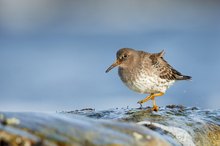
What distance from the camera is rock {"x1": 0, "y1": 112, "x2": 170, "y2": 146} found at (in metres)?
4.16

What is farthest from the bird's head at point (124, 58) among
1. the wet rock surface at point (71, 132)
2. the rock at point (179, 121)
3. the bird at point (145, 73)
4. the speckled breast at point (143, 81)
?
the wet rock surface at point (71, 132)

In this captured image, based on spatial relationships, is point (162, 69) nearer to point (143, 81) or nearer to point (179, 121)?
point (143, 81)

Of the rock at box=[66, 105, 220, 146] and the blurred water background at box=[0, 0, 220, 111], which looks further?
the blurred water background at box=[0, 0, 220, 111]

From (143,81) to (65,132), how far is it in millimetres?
4360

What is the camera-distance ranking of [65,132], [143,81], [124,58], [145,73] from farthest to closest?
1. [124,58]
2. [145,73]
3. [143,81]
4. [65,132]

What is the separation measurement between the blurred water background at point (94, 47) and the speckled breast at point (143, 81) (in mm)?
8002

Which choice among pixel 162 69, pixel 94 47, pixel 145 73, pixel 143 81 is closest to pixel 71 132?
pixel 143 81

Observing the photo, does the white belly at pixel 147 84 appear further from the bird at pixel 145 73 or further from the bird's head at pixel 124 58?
the bird's head at pixel 124 58

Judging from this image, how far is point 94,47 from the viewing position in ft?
79.6

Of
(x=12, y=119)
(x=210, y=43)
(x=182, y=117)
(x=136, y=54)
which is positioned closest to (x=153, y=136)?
(x=12, y=119)

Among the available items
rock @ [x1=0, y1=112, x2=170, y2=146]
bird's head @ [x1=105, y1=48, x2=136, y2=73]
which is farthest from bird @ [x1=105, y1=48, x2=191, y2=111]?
rock @ [x1=0, y1=112, x2=170, y2=146]

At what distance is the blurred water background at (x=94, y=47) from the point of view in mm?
19047

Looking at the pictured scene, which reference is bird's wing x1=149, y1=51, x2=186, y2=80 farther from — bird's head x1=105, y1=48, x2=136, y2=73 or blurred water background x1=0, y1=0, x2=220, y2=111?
blurred water background x1=0, y1=0, x2=220, y2=111

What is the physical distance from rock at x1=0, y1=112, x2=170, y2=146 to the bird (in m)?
3.76
